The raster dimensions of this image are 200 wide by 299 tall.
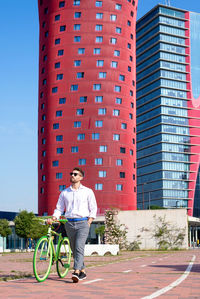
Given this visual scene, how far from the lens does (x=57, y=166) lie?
253 ft

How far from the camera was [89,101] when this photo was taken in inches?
3091

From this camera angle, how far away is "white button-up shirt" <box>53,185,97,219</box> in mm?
8992

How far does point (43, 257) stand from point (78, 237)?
0.77m

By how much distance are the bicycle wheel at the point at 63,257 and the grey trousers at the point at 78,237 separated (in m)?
0.45

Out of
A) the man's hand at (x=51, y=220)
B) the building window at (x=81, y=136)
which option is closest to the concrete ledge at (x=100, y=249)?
the man's hand at (x=51, y=220)

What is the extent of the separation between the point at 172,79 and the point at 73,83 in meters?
67.5

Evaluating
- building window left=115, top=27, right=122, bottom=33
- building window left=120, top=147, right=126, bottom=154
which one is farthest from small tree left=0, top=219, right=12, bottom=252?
building window left=115, top=27, right=122, bottom=33

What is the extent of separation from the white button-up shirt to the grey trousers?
174mm

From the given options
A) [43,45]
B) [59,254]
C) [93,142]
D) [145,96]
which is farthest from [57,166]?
[145,96]

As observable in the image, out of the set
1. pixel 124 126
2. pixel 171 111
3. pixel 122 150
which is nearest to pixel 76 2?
pixel 124 126

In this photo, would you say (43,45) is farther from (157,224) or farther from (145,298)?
(145,298)

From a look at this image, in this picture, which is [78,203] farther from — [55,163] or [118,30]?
[118,30]

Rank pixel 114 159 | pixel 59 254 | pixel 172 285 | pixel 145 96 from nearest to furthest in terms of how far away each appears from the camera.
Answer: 1. pixel 172 285
2. pixel 59 254
3. pixel 114 159
4. pixel 145 96

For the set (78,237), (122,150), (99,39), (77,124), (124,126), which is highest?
(99,39)
